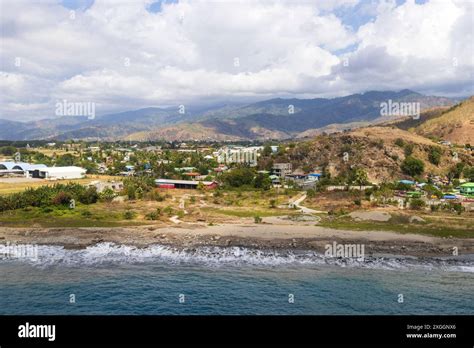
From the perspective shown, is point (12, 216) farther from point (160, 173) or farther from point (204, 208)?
point (160, 173)

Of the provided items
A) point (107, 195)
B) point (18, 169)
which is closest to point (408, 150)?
point (107, 195)

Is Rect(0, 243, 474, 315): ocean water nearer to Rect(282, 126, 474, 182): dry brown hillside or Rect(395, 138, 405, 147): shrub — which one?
Rect(282, 126, 474, 182): dry brown hillside

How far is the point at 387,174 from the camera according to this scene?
87.8 meters

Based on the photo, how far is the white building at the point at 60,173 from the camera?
9162 centimetres

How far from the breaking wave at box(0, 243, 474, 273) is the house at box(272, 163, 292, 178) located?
184 ft

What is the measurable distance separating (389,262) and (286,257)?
9269mm

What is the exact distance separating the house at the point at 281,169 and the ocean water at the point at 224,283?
5658cm

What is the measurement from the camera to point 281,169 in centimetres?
9581

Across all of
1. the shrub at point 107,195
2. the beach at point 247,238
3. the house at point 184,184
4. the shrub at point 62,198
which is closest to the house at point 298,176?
→ the house at point 184,184

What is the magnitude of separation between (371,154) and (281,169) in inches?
861

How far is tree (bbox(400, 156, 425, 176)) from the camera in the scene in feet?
284

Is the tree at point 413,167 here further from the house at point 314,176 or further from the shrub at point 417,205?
the shrub at point 417,205

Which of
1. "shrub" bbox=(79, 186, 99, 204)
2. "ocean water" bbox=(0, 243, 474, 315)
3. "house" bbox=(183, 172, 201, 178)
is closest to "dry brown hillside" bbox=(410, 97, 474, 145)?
"house" bbox=(183, 172, 201, 178)
